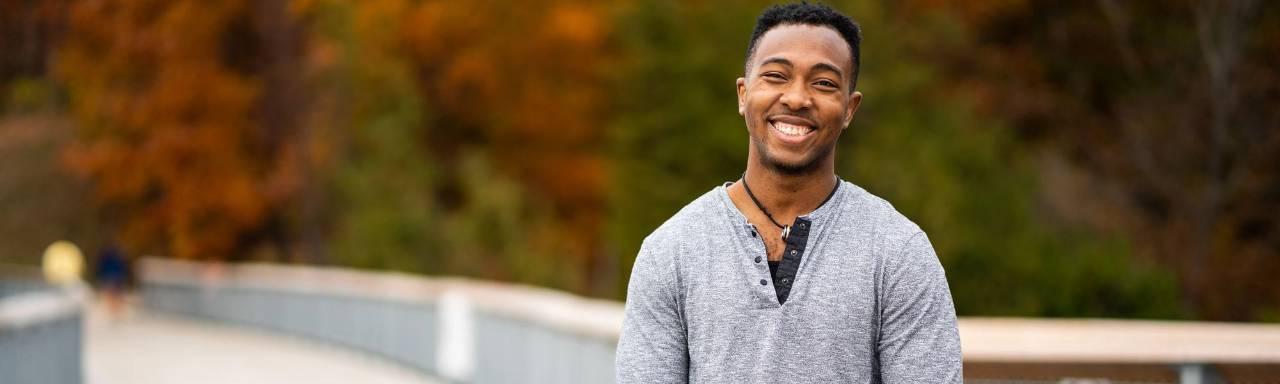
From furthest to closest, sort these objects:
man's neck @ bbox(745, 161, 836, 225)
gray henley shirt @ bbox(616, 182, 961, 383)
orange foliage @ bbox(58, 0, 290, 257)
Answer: orange foliage @ bbox(58, 0, 290, 257) < man's neck @ bbox(745, 161, 836, 225) < gray henley shirt @ bbox(616, 182, 961, 383)

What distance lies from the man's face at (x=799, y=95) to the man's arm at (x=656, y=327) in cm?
31

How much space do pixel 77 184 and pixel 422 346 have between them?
1448 inches

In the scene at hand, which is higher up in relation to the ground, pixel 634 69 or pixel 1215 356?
pixel 634 69

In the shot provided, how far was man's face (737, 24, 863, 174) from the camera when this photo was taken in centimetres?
370

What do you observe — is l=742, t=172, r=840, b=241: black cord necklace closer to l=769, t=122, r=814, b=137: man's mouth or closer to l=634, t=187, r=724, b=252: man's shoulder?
l=634, t=187, r=724, b=252: man's shoulder

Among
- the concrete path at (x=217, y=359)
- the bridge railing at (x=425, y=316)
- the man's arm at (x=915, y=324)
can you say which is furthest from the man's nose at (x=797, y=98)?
the concrete path at (x=217, y=359)

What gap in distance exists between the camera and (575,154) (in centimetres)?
4438

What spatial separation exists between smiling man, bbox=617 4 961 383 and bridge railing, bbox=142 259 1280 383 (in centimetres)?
383

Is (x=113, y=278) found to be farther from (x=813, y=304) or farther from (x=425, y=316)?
(x=813, y=304)

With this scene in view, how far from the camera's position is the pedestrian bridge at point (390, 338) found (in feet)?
24.6

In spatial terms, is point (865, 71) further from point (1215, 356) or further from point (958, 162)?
point (1215, 356)

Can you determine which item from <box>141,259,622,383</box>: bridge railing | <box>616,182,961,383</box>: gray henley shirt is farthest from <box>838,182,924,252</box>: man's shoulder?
<box>141,259,622,383</box>: bridge railing

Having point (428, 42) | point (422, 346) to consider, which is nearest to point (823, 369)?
point (422, 346)

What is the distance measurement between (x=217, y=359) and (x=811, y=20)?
20533mm
